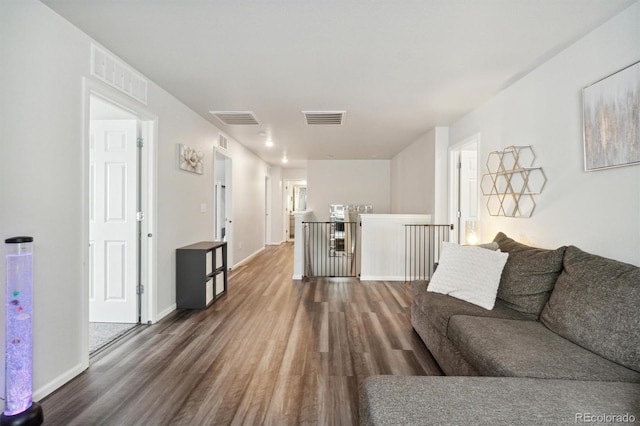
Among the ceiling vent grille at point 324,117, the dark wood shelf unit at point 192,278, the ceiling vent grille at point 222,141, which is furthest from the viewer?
the ceiling vent grille at point 222,141

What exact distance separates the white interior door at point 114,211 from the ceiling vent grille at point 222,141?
189cm

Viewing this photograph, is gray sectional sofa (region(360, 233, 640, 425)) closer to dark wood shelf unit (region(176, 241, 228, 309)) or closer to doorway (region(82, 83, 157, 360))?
dark wood shelf unit (region(176, 241, 228, 309))

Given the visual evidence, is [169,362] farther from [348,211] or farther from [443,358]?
[348,211]

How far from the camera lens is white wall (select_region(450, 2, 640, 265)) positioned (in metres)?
1.89

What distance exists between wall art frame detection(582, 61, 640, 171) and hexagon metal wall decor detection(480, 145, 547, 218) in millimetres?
574

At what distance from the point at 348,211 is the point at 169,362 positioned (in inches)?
245

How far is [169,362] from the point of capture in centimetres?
238

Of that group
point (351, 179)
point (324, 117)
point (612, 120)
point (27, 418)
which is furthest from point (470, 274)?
point (351, 179)

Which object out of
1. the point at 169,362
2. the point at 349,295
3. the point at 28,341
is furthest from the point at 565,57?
the point at 28,341

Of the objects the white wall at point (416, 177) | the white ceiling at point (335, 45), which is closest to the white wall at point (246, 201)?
the white ceiling at point (335, 45)

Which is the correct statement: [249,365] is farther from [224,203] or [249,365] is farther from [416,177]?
[416,177]

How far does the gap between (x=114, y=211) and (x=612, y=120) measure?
13.9 ft

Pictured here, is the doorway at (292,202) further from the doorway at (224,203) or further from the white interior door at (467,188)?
the white interior door at (467,188)

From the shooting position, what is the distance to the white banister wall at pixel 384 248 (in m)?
5.05
